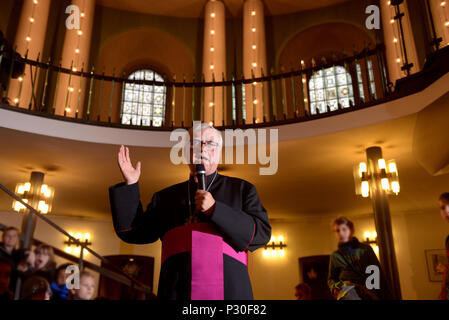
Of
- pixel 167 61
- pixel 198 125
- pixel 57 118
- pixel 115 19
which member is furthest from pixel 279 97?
pixel 198 125

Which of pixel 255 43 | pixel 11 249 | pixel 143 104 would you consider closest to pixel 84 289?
pixel 11 249

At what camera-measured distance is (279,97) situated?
9.25m

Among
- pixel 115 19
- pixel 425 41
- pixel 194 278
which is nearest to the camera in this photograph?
pixel 194 278

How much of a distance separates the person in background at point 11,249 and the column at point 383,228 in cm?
437

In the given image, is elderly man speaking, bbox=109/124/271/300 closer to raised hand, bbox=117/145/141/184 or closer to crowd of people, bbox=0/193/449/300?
raised hand, bbox=117/145/141/184

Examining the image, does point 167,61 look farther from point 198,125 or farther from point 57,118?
point 198,125

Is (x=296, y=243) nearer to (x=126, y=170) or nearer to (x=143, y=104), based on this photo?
(x=143, y=104)

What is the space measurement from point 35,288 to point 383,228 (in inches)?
172

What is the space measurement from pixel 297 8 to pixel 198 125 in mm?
9020

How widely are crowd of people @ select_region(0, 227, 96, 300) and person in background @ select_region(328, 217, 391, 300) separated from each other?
8.17 ft

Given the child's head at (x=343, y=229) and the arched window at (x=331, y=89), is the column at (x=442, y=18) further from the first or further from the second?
the child's head at (x=343, y=229)

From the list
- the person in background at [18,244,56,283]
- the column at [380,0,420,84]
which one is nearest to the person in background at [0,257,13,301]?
the person in background at [18,244,56,283]

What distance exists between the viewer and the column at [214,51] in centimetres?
826

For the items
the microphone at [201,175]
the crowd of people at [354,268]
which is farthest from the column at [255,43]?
the microphone at [201,175]
